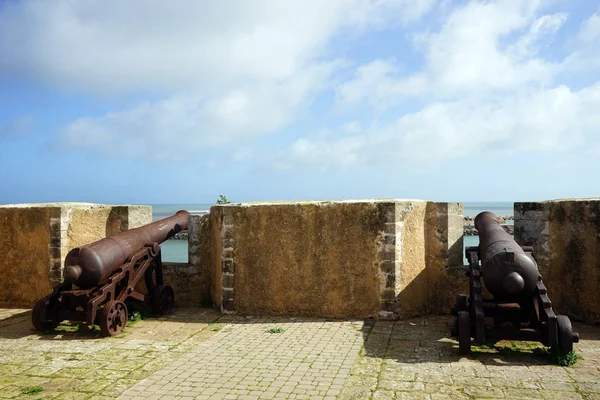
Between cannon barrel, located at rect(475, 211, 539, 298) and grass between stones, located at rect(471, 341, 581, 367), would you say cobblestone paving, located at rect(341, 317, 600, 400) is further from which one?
cannon barrel, located at rect(475, 211, 539, 298)

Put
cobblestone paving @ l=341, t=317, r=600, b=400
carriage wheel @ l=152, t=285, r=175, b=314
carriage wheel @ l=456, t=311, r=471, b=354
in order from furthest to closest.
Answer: carriage wheel @ l=152, t=285, r=175, b=314, carriage wheel @ l=456, t=311, r=471, b=354, cobblestone paving @ l=341, t=317, r=600, b=400

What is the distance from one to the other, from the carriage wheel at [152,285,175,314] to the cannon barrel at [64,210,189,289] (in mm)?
735

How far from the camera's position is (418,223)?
8.16 m

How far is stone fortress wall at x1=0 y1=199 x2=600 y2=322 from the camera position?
765 cm

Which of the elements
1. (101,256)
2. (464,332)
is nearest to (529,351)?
(464,332)

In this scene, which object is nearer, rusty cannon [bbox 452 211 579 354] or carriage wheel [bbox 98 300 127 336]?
rusty cannon [bbox 452 211 579 354]

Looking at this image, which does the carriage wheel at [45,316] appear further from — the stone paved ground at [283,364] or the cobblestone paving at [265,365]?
the cobblestone paving at [265,365]

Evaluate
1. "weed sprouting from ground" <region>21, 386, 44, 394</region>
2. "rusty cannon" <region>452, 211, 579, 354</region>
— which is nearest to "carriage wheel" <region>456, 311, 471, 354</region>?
"rusty cannon" <region>452, 211, 579, 354</region>

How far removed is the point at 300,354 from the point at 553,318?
2.80 metres

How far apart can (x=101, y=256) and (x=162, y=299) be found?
1429 mm

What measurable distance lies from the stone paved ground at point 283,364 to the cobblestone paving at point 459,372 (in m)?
0.01

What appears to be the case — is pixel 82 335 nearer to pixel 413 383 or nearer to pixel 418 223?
pixel 413 383

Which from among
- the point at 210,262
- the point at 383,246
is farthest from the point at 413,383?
the point at 210,262

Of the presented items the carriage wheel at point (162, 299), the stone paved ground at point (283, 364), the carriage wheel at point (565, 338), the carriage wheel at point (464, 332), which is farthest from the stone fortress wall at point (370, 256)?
the carriage wheel at point (565, 338)
